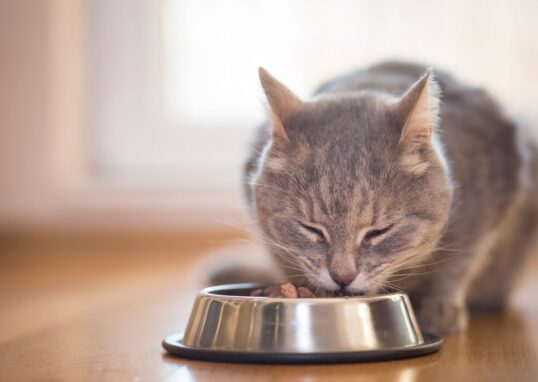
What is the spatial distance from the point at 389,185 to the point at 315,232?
0.17 m

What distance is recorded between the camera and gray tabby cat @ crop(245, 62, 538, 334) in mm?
1618

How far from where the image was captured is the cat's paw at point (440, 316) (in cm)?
193

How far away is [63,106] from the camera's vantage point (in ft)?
13.3

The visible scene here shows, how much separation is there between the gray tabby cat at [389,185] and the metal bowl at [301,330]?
0.46 feet

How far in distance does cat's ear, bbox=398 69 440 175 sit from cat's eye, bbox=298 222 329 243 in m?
0.22

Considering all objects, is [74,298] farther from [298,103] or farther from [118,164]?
[118,164]

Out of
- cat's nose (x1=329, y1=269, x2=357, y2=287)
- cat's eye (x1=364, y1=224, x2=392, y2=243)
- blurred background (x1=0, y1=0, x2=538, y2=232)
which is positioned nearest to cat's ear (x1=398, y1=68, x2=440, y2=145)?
cat's eye (x1=364, y1=224, x2=392, y2=243)

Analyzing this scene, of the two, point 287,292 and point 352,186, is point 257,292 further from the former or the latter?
point 352,186

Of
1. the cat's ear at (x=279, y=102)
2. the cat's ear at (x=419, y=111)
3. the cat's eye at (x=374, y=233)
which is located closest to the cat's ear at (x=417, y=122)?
the cat's ear at (x=419, y=111)

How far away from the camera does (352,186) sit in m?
1.62

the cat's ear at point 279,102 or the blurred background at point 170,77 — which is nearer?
the cat's ear at point 279,102

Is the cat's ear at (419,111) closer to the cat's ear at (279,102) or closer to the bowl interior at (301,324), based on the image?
the cat's ear at (279,102)

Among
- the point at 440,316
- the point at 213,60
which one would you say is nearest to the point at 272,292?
the point at 440,316

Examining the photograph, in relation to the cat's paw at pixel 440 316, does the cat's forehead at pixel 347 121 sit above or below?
above
